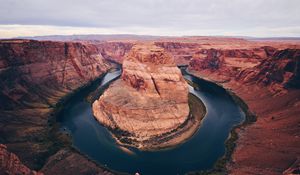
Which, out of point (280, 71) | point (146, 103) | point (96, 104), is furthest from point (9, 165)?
point (280, 71)

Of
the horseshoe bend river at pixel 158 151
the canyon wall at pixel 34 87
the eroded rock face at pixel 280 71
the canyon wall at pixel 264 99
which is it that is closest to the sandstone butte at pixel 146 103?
the horseshoe bend river at pixel 158 151

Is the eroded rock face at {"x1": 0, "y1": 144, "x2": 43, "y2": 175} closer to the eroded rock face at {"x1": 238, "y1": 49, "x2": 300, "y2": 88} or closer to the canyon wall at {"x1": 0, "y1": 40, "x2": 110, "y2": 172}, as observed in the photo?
the canyon wall at {"x1": 0, "y1": 40, "x2": 110, "y2": 172}

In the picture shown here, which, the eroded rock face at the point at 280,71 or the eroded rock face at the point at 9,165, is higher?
the eroded rock face at the point at 280,71

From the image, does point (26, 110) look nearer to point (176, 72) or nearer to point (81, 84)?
point (81, 84)

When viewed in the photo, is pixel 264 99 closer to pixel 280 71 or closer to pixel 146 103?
pixel 280 71

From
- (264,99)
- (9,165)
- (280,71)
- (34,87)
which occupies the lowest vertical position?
(264,99)

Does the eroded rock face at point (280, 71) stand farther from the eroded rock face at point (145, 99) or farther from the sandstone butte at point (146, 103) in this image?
the eroded rock face at point (145, 99)

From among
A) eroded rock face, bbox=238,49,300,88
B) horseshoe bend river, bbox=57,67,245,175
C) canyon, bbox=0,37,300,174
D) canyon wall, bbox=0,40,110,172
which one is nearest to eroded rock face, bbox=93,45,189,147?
canyon, bbox=0,37,300,174
